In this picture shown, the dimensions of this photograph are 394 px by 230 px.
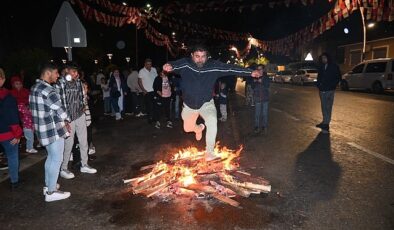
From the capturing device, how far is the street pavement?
13.9 feet

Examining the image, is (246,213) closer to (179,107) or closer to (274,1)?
(179,107)

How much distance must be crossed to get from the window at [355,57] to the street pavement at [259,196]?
29779 mm

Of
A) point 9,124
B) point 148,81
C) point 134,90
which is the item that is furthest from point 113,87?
point 9,124

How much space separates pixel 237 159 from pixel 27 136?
14.9 feet

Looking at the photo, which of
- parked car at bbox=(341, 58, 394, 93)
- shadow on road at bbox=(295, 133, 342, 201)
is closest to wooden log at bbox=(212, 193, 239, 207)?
shadow on road at bbox=(295, 133, 342, 201)

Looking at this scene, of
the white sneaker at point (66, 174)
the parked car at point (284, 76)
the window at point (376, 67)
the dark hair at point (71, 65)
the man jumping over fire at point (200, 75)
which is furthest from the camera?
the parked car at point (284, 76)

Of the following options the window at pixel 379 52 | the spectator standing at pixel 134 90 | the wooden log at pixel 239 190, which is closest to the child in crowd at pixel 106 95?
the spectator standing at pixel 134 90

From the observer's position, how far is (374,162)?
6500mm

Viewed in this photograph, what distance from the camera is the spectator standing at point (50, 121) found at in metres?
4.66

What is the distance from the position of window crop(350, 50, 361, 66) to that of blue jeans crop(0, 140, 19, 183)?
122 feet

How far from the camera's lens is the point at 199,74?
18.5 feet

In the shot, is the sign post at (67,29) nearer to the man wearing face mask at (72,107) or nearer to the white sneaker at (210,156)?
the man wearing face mask at (72,107)

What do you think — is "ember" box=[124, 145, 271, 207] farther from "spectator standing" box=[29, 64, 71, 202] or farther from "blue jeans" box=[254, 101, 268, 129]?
"blue jeans" box=[254, 101, 268, 129]

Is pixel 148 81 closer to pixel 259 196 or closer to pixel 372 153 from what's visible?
pixel 372 153
